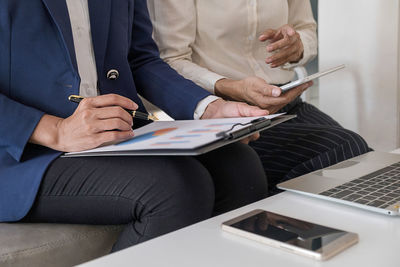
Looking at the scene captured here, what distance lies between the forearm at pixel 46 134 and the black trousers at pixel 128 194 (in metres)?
0.03

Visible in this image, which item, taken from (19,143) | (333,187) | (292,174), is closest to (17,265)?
(19,143)

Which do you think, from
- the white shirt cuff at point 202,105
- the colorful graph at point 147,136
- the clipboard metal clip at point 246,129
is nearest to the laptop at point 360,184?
the clipboard metal clip at point 246,129

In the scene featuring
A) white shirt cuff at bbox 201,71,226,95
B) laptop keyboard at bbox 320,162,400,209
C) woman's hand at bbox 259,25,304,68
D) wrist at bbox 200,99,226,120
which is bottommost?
laptop keyboard at bbox 320,162,400,209

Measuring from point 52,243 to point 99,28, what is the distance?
42 cm

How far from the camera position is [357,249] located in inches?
23.9

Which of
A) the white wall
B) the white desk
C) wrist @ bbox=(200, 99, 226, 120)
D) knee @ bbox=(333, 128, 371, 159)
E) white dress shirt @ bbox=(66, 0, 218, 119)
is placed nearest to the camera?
the white desk

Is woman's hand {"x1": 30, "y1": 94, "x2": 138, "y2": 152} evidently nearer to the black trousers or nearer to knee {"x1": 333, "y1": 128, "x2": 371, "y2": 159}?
the black trousers

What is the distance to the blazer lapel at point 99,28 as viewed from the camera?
3.34ft

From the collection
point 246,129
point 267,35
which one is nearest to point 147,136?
point 246,129

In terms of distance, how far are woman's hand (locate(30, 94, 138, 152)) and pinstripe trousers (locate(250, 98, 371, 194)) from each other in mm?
562

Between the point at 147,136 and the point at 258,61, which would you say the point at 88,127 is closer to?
the point at 147,136

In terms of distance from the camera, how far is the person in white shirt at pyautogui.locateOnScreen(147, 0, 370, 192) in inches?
50.4

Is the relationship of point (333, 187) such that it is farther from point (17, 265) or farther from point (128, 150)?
point (17, 265)

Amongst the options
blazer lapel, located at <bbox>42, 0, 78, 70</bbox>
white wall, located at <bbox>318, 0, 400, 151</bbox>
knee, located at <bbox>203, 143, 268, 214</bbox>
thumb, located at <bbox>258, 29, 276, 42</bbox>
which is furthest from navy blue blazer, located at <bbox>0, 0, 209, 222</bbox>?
white wall, located at <bbox>318, 0, 400, 151</bbox>
